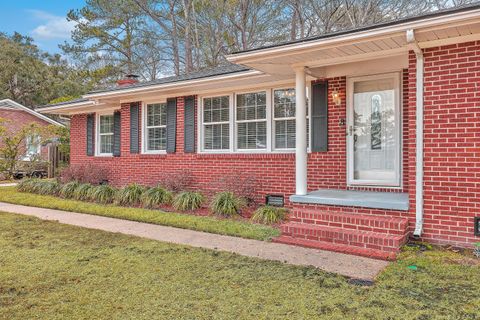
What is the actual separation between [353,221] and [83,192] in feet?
24.1

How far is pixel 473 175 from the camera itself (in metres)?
4.65

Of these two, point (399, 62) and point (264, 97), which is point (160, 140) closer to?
point (264, 97)

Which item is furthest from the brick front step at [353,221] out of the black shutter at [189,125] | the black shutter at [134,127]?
the black shutter at [134,127]

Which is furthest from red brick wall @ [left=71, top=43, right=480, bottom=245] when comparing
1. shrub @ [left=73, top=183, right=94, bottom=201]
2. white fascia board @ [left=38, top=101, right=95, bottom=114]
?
white fascia board @ [left=38, top=101, right=95, bottom=114]

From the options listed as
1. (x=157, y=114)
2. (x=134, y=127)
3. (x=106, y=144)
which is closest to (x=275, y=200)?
(x=157, y=114)

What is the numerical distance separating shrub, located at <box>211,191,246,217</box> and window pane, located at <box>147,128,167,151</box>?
301cm

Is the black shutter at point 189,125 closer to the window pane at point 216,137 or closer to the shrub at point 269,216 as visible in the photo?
the window pane at point 216,137

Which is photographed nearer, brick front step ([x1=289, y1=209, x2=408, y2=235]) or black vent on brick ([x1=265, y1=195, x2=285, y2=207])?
brick front step ([x1=289, y1=209, x2=408, y2=235])

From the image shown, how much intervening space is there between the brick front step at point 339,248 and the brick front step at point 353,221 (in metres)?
0.34

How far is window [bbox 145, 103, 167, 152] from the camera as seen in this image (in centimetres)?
968

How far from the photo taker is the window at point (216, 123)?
8570 millimetres

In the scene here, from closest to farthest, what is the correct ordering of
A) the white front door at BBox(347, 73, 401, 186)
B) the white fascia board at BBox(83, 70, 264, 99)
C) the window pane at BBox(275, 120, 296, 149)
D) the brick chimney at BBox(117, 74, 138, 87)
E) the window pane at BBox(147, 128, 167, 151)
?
the white front door at BBox(347, 73, 401, 186), the white fascia board at BBox(83, 70, 264, 99), the window pane at BBox(275, 120, 296, 149), the window pane at BBox(147, 128, 167, 151), the brick chimney at BBox(117, 74, 138, 87)

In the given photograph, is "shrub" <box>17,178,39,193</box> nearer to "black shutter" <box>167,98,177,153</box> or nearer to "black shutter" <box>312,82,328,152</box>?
"black shutter" <box>167,98,177,153</box>

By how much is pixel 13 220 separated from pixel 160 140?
393 centimetres
